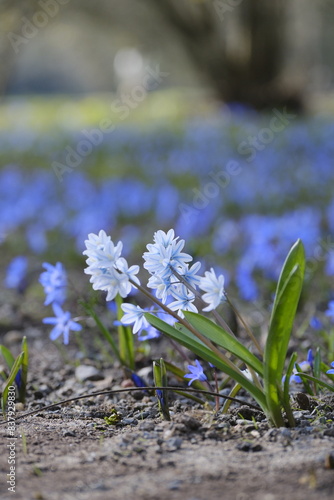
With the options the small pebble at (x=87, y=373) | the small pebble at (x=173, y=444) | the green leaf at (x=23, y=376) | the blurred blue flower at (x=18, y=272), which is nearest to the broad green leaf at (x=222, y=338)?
the small pebble at (x=173, y=444)

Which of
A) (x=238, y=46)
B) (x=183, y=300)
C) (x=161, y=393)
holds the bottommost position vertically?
(x=161, y=393)

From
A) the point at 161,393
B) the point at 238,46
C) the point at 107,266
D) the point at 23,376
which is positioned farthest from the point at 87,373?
the point at 238,46

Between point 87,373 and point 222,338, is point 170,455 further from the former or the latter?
point 87,373

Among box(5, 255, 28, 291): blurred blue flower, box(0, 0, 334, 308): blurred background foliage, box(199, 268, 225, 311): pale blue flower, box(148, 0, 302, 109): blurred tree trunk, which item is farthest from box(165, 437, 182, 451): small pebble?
box(148, 0, 302, 109): blurred tree trunk

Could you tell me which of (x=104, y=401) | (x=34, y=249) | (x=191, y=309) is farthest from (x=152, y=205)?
(x=191, y=309)

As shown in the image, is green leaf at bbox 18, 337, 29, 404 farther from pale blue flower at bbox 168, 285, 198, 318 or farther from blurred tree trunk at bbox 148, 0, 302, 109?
blurred tree trunk at bbox 148, 0, 302, 109

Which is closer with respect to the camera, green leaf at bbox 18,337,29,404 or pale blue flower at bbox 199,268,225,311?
pale blue flower at bbox 199,268,225,311

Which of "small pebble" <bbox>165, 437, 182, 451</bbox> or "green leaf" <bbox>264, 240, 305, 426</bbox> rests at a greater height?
"green leaf" <bbox>264, 240, 305, 426</bbox>
